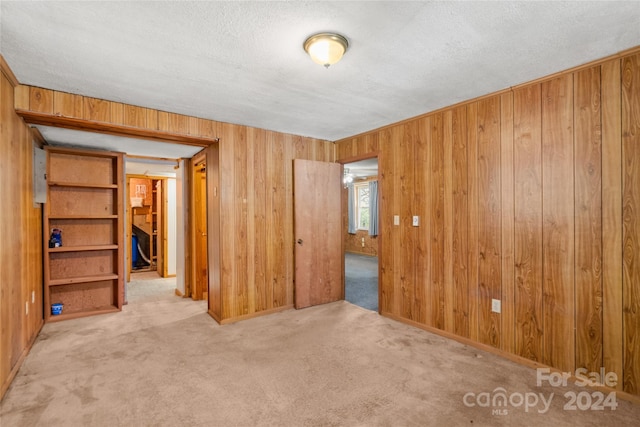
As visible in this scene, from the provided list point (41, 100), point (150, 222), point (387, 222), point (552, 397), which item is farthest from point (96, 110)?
point (150, 222)

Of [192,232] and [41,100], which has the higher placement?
[41,100]

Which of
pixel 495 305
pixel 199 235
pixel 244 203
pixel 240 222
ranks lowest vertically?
pixel 495 305

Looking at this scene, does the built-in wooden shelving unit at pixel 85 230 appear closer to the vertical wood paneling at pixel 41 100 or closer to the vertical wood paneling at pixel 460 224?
the vertical wood paneling at pixel 41 100

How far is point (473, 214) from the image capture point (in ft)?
9.59

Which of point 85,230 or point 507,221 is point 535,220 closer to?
point 507,221

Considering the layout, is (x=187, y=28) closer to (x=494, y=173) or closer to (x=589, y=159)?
(x=494, y=173)

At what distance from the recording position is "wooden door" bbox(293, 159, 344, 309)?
161 inches

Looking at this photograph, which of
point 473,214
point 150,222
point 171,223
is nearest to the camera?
point 473,214

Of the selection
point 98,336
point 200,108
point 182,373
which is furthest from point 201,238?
point 182,373

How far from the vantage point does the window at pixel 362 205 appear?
921 cm

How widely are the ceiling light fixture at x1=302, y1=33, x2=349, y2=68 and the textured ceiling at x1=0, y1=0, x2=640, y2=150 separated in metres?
0.05

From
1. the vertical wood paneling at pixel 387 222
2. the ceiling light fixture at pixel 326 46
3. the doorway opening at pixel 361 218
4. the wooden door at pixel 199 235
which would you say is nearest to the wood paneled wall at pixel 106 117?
the wooden door at pixel 199 235

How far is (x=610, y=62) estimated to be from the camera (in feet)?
7.00

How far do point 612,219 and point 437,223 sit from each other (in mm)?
1370
